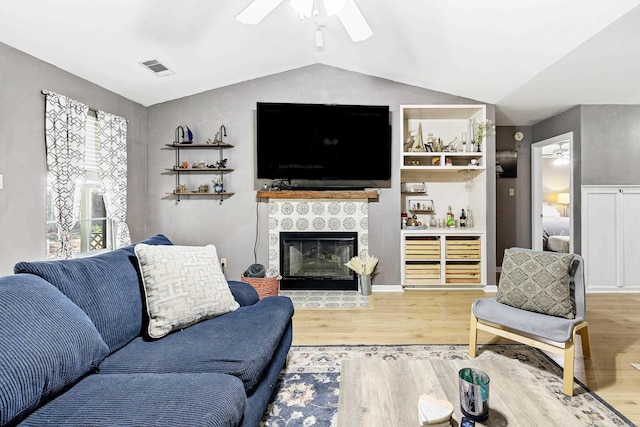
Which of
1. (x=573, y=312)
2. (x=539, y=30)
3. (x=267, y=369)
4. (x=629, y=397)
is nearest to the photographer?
(x=267, y=369)

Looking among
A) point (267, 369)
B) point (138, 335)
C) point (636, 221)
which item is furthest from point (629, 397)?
point (636, 221)

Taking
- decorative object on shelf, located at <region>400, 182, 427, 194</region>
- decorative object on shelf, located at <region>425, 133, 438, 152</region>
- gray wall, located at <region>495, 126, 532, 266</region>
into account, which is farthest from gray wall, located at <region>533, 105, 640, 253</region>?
decorative object on shelf, located at <region>400, 182, 427, 194</region>

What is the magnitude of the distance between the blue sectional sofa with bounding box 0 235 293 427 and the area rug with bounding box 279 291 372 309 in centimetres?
180

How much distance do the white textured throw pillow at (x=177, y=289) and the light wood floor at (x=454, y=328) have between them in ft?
3.44

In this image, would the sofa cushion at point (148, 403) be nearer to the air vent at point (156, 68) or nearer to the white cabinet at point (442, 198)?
the air vent at point (156, 68)

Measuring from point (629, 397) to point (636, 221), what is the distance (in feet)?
10.5

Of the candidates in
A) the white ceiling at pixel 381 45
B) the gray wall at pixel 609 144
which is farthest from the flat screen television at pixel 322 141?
the gray wall at pixel 609 144

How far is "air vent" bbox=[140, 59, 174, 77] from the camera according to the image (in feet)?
10.6

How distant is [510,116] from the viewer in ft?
15.5

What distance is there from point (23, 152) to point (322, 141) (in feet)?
9.24

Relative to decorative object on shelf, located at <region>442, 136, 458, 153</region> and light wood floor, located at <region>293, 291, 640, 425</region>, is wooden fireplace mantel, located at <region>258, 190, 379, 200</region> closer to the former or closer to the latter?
decorative object on shelf, located at <region>442, 136, 458, 153</region>

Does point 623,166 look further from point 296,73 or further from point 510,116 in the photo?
point 296,73

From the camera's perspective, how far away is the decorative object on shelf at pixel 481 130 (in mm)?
4055

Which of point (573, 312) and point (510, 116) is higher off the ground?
point (510, 116)
